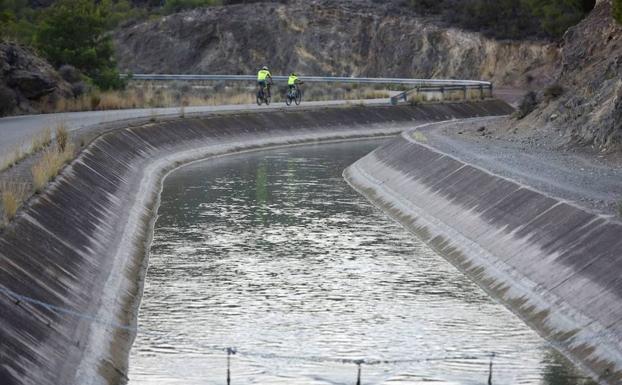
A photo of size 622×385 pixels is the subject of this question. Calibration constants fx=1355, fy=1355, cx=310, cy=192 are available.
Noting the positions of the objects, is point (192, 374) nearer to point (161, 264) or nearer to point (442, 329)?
point (442, 329)

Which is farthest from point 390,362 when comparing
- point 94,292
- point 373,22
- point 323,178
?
point 373,22

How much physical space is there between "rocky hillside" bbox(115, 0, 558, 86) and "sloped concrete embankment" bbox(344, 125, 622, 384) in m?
54.7

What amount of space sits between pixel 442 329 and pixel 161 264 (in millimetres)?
8197

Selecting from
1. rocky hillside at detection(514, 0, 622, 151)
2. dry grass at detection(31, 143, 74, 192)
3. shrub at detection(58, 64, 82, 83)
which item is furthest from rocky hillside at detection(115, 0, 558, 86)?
dry grass at detection(31, 143, 74, 192)

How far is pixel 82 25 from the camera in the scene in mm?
65625

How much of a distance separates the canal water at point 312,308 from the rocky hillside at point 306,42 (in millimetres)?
57498

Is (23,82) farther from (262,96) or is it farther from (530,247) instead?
(530,247)

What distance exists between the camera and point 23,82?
5406 centimetres

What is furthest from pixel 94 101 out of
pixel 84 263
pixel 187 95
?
pixel 84 263

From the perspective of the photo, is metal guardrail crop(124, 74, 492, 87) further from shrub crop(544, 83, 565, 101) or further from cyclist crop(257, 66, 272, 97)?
shrub crop(544, 83, 565, 101)

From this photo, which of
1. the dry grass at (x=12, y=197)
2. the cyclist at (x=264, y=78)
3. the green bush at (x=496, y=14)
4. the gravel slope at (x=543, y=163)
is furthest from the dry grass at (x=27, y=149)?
the green bush at (x=496, y=14)

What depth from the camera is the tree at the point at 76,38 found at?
65.2 m

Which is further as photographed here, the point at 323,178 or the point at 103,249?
the point at 323,178

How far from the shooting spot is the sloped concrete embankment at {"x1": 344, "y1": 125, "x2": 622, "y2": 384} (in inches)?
820
